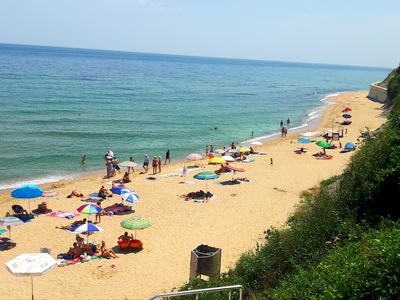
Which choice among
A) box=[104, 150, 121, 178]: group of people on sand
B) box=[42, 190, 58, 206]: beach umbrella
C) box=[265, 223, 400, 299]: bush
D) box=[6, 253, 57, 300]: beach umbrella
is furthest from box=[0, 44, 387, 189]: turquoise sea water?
box=[265, 223, 400, 299]: bush

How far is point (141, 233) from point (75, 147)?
65.6 feet

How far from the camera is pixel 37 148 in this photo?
1366 inches

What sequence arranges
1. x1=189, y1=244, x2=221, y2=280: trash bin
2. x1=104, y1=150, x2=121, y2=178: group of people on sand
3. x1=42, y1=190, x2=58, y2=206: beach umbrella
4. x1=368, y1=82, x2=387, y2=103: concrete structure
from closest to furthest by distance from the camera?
1. x1=189, y1=244, x2=221, y2=280: trash bin
2. x1=42, y1=190, x2=58, y2=206: beach umbrella
3. x1=104, y1=150, x2=121, y2=178: group of people on sand
4. x1=368, y1=82, x2=387, y2=103: concrete structure

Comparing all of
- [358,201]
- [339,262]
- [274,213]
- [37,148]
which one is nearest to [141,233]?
[274,213]

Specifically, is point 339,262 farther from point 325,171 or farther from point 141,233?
point 325,171

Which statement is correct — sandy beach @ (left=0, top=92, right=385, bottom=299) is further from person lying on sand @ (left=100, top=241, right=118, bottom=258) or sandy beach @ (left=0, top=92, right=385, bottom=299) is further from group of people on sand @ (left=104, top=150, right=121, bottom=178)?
group of people on sand @ (left=104, top=150, right=121, bottom=178)

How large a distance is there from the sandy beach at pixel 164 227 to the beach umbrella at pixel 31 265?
139 cm

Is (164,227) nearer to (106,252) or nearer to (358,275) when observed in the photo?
(106,252)

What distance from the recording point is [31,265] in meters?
12.1

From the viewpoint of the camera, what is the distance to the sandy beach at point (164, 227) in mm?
13820

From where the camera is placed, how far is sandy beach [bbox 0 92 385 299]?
13820 mm

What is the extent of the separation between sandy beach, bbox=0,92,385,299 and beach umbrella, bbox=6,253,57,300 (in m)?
1.39

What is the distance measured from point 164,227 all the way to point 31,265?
7.43 metres

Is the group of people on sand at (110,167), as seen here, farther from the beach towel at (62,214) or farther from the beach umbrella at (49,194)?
the beach towel at (62,214)
